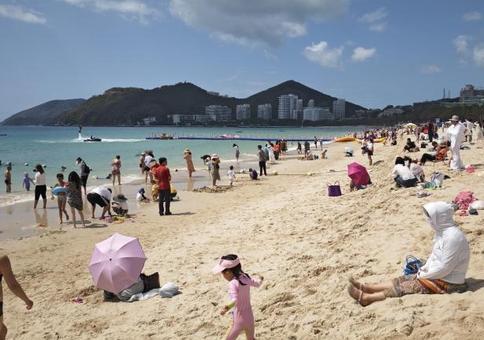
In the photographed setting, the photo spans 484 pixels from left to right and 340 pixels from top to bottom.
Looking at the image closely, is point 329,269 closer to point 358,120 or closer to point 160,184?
point 160,184

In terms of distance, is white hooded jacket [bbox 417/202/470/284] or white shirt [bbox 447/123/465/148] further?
white shirt [bbox 447/123/465/148]

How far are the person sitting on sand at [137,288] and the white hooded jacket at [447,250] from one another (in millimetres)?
3936

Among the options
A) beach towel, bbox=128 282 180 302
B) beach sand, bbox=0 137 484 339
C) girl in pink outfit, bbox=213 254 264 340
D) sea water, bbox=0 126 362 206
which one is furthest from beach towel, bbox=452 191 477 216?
sea water, bbox=0 126 362 206

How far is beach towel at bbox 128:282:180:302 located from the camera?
20.5 feet

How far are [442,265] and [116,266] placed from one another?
438cm

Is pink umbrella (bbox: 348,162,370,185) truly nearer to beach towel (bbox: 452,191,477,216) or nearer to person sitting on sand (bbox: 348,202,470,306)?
beach towel (bbox: 452,191,477,216)

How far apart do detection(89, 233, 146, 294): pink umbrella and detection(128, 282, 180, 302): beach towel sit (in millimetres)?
233

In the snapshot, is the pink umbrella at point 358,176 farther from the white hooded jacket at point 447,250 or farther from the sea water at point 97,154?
the sea water at point 97,154

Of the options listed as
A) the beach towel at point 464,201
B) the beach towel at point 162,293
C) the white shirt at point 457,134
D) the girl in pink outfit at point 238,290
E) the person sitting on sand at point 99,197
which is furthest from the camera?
the white shirt at point 457,134

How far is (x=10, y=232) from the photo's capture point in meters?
11.1

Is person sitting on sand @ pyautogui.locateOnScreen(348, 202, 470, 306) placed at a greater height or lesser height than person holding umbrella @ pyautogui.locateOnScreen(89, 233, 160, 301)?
greater

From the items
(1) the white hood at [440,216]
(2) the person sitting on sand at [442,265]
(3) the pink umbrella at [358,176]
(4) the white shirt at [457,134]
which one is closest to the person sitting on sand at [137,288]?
(2) the person sitting on sand at [442,265]

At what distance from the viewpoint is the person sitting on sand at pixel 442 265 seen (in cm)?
441

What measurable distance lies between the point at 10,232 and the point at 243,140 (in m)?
59.2
